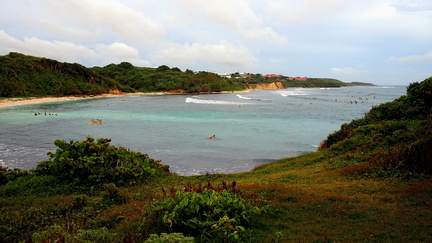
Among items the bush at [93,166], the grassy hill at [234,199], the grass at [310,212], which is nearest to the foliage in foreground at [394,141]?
the grassy hill at [234,199]

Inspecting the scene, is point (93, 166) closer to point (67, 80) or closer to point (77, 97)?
point (77, 97)

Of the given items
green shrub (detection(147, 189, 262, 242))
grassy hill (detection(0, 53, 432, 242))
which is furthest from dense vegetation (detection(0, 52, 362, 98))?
green shrub (detection(147, 189, 262, 242))

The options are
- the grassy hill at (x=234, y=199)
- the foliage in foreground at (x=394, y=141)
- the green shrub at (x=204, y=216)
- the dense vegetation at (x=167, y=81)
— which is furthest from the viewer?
the dense vegetation at (x=167, y=81)

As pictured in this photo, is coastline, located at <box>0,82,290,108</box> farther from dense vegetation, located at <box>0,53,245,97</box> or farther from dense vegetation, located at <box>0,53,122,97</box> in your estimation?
dense vegetation, located at <box>0,53,122,97</box>

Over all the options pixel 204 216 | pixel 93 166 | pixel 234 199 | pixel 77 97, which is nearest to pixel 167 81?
pixel 77 97

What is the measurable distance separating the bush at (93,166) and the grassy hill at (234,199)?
4 centimetres

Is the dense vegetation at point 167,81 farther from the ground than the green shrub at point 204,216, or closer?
farther from the ground

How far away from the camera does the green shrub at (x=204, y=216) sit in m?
4.52

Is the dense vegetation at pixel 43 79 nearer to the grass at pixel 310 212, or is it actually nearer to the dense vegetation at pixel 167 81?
the dense vegetation at pixel 167 81

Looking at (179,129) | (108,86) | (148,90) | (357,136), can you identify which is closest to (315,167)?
(357,136)

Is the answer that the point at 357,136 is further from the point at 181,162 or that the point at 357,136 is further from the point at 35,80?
the point at 35,80

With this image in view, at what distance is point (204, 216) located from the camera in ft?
16.3

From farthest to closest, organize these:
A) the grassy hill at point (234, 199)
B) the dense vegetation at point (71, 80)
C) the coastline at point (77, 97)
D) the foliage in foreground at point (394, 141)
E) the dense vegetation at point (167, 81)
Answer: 1. the dense vegetation at point (167, 81)
2. the dense vegetation at point (71, 80)
3. the coastline at point (77, 97)
4. the foliage in foreground at point (394, 141)
5. the grassy hill at point (234, 199)

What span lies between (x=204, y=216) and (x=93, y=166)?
5971 millimetres
